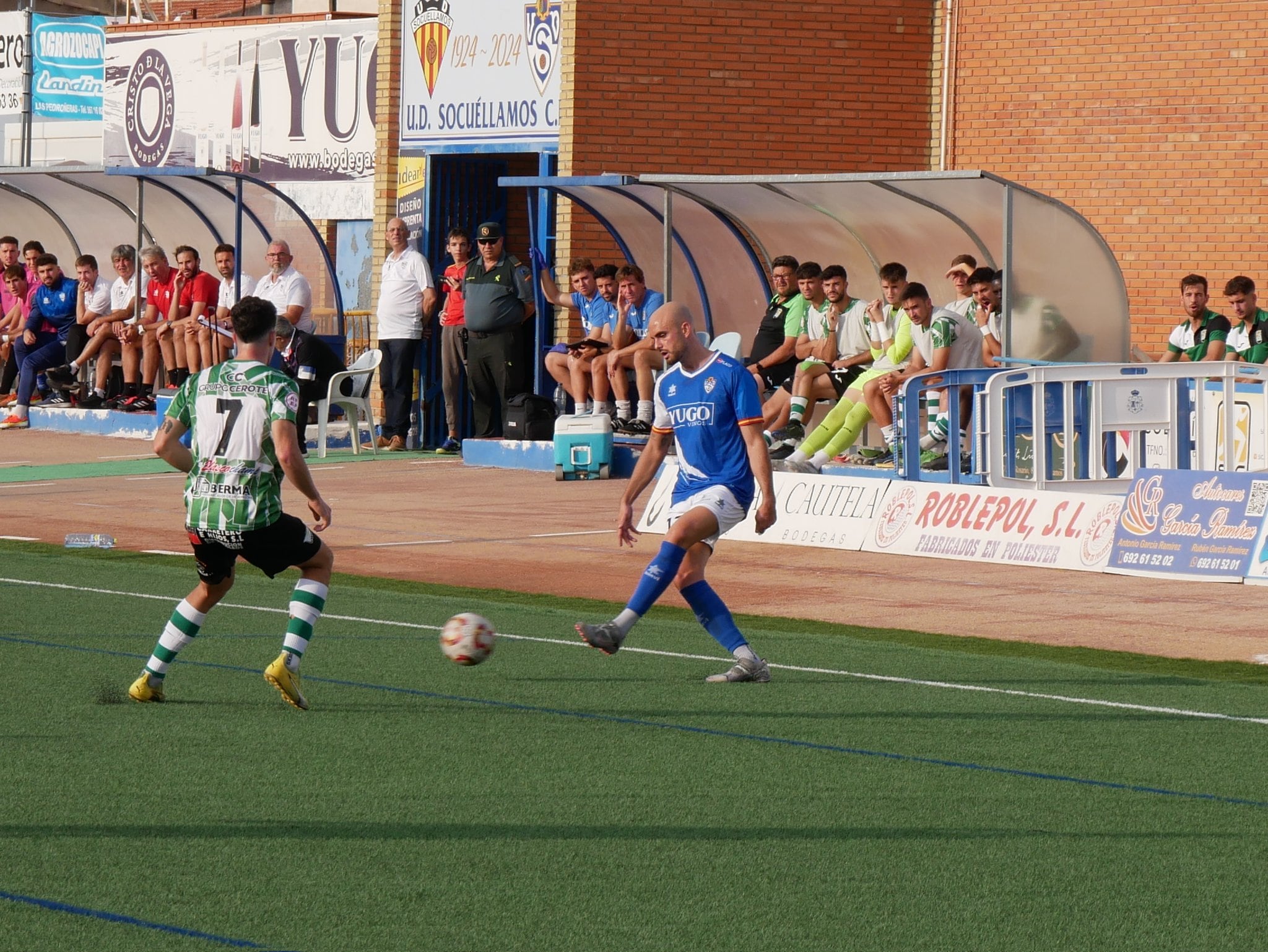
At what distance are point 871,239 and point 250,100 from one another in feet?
52.5

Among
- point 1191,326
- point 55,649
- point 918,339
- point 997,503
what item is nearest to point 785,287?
point 918,339

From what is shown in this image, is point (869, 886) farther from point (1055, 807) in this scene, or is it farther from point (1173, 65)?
point (1173, 65)

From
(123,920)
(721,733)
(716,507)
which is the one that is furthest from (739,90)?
(123,920)

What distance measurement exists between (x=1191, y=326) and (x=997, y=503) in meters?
3.63

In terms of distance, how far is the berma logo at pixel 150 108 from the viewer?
3438 cm

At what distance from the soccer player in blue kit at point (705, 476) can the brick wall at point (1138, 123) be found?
13.4 m

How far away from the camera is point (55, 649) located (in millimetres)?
10125

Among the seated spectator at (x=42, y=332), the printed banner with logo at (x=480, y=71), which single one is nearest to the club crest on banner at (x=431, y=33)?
the printed banner with logo at (x=480, y=71)

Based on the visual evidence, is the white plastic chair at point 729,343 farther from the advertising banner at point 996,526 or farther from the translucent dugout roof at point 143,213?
the translucent dugout roof at point 143,213

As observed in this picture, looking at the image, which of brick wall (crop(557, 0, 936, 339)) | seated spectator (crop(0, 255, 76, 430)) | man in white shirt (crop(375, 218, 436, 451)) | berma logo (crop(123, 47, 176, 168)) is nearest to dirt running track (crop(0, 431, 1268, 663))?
man in white shirt (crop(375, 218, 436, 451))

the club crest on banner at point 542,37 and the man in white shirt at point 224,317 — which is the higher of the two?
the club crest on banner at point 542,37

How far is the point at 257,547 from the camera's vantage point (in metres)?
8.39

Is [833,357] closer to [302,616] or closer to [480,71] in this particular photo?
[480,71]

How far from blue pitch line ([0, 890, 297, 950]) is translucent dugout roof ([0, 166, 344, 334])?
700 inches
